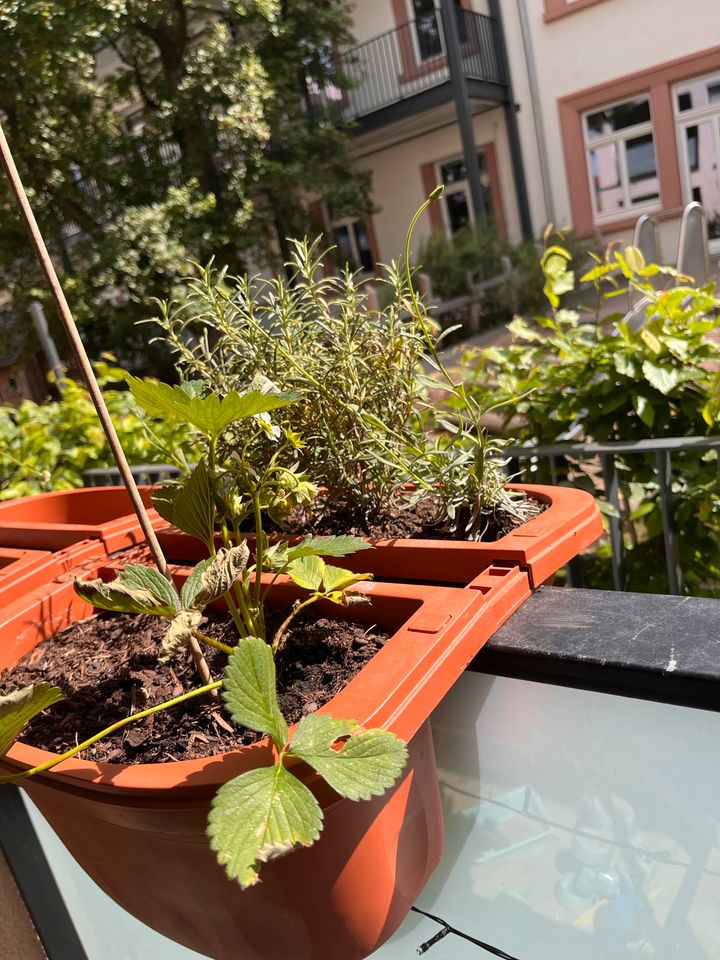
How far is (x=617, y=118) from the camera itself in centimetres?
1107

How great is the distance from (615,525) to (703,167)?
449 inches

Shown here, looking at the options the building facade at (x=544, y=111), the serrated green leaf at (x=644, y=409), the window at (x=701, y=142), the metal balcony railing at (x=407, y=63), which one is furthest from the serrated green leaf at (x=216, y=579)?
the metal balcony railing at (x=407, y=63)


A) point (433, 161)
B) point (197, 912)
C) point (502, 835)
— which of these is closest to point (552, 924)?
point (502, 835)

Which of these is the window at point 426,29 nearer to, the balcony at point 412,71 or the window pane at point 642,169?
the balcony at point 412,71

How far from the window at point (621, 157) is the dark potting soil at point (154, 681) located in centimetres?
1195

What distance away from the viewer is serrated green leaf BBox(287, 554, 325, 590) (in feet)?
2.17

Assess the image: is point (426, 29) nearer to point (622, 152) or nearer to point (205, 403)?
point (622, 152)

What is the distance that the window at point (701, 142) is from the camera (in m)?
10.3

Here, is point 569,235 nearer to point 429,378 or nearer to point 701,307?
point 701,307

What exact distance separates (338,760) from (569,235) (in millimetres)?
11567

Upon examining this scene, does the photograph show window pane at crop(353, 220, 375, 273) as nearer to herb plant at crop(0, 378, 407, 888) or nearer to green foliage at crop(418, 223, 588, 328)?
green foliage at crop(418, 223, 588, 328)

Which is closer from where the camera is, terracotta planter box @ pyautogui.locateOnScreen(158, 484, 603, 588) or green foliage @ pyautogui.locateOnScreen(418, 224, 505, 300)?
terracotta planter box @ pyautogui.locateOnScreen(158, 484, 603, 588)

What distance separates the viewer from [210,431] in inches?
25.4

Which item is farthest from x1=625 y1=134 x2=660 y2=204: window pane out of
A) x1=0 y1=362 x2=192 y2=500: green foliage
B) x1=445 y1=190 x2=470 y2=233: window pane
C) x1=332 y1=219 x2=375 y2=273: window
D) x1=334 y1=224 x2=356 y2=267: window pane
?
x1=0 y1=362 x2=192 y2=500: green foliage
